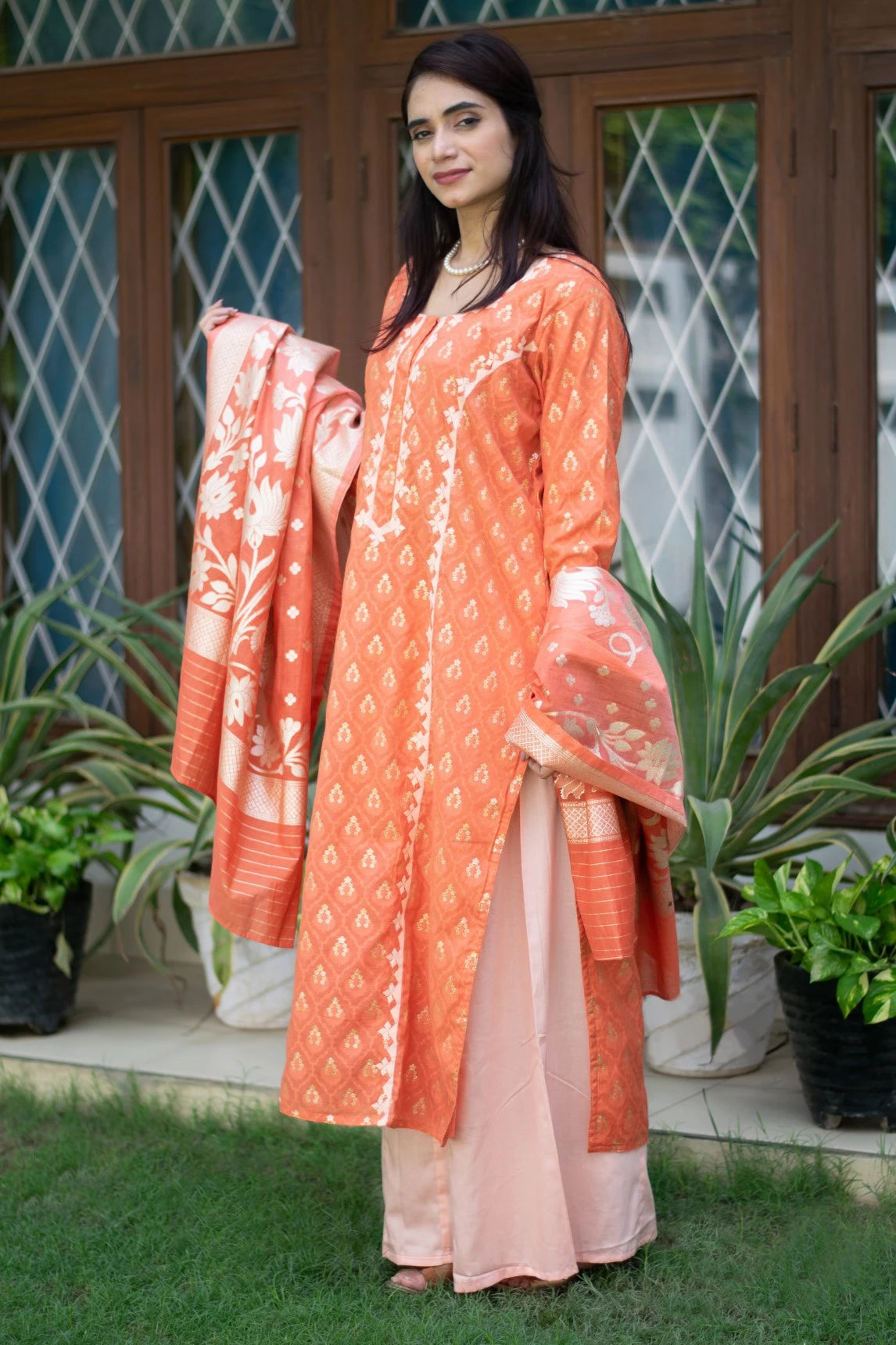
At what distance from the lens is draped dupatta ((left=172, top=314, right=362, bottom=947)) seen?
2.38 meters

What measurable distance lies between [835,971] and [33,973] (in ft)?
5.49

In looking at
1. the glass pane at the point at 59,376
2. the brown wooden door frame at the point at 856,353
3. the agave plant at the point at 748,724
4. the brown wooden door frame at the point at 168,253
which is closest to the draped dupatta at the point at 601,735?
the agave plant at the point at 748,724

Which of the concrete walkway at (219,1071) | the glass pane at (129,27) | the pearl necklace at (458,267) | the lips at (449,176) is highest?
the glass pane at (129,27)

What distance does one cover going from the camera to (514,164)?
2195 millimetres

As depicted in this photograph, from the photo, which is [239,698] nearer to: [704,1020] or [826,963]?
[826,963]

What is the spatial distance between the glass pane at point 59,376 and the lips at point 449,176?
2.06m

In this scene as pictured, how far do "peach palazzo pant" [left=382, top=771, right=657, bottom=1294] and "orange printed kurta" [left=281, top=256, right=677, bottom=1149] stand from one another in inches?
1.5

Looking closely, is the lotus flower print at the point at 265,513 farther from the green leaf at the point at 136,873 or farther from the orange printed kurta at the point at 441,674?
the green leaf at the point at 136,873

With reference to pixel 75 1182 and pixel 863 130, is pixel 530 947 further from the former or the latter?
pixel 863 130

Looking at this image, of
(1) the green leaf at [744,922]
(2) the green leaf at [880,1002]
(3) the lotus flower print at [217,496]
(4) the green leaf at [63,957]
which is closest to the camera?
(3) the lotus flower print at [217,496]

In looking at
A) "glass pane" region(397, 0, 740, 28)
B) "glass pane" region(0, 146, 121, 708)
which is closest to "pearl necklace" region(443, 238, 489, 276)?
"glass pane" region(397, 0, 740, 28)

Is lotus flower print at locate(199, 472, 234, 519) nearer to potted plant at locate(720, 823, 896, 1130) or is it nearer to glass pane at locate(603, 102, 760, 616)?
potted plant at locate(720, 823, 896, 1130)

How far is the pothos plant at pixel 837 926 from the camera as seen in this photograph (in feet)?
8.52

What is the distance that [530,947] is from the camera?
7.11ft
